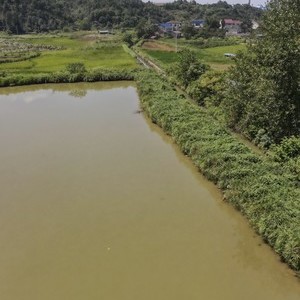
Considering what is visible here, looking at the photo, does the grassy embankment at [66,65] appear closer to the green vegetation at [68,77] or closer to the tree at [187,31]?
the green vegetation at [68,77]

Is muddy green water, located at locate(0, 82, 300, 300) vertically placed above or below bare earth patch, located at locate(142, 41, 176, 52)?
above

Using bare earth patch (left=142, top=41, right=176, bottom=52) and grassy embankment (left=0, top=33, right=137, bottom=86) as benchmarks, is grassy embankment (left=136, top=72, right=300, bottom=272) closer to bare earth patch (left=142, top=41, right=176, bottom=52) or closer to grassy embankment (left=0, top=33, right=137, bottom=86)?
grassy embankment (left=0, top=33, right=137, bottom=86)

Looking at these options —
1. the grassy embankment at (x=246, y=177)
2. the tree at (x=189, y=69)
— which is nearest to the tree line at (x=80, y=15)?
the tree at (x=189, y=69)

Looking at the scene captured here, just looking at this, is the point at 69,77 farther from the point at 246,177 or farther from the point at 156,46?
the point at 156,46

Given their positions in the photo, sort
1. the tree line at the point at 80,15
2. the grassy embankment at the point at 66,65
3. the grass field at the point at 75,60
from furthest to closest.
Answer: the tree line at the point at 80,15, the grass field at the point at 75,60, the grassy embankment at the point at 66,65

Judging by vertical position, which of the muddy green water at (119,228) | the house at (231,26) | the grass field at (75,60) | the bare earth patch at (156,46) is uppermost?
the muddy green water at (119,228)

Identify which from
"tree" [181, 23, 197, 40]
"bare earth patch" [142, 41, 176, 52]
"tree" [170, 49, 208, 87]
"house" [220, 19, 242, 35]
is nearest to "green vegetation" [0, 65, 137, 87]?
"tree" [170, 49, 208, 87]

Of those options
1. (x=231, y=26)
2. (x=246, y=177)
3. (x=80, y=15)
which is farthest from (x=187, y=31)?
(x=246, y=177)

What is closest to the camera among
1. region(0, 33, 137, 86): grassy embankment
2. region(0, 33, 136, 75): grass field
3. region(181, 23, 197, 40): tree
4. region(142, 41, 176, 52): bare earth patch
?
region(0, 33, 137, 86): grassy embankment
